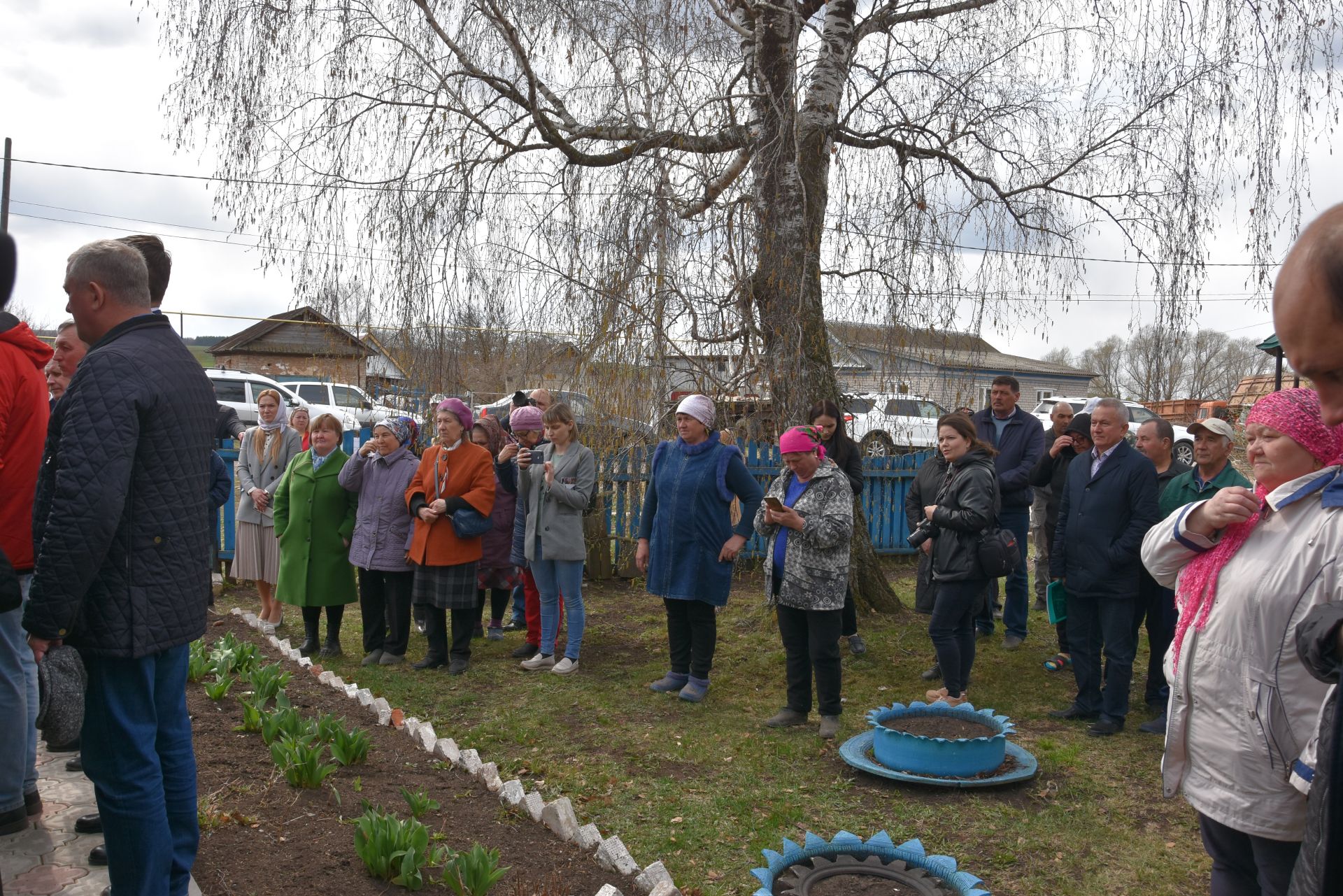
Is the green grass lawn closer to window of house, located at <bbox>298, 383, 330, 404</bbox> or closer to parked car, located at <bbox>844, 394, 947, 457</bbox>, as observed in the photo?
parked car, located at <bbox>844, 394, 947, 457</bbox>

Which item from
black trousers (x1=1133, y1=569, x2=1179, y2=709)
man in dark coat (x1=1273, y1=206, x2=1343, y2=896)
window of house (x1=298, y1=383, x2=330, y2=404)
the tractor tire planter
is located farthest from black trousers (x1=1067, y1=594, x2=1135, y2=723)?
window of house (x1=298, y1=383, x2=330, y2=404)

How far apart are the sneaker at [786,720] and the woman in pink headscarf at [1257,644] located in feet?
10.5

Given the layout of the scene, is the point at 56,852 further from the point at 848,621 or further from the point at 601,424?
the point at 601,424

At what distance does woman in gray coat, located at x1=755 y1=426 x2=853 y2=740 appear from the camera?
560 cm

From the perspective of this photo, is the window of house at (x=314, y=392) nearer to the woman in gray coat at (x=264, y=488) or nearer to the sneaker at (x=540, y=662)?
the woman in gray coat at (x=264, y=488)

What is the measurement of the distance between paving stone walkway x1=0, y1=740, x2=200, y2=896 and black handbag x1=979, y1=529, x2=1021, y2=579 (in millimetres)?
4317

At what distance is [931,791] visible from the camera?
4836 millimetres

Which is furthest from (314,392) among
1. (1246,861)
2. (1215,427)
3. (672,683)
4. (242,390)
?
(1246,861)

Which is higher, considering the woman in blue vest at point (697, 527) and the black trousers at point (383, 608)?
the woman in blue vest at point (697, 527)

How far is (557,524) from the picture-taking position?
6.94 meters

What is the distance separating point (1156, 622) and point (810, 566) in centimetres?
235

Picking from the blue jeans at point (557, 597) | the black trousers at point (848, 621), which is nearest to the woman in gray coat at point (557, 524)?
the blue jeans at point (557, 597)

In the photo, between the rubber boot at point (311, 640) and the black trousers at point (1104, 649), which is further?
the rubber boot at point (311, 640)

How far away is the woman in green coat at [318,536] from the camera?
7.15 meters
